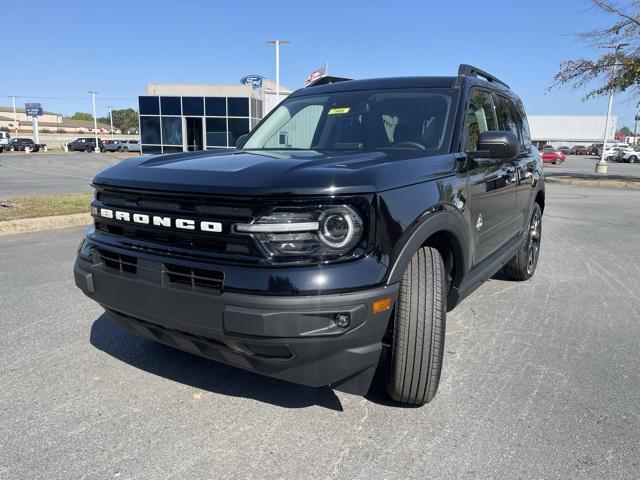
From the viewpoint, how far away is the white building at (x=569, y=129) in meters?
88.5

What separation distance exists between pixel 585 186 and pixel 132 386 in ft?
68.4

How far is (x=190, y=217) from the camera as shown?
7.91ft

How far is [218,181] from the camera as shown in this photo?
2354mm

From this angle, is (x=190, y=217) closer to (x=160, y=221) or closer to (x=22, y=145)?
(x=160, y=221)

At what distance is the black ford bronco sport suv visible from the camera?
7.30 ft

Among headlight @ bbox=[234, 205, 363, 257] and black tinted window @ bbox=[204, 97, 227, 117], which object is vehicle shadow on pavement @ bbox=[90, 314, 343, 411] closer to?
headlight @ bbox=[234, 205, 363, 257]

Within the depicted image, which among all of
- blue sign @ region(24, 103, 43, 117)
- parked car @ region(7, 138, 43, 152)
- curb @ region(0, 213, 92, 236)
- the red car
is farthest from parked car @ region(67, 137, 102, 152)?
curb @ region(0, 213, 92, 236)

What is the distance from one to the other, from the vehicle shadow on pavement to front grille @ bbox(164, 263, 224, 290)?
928 millimetres

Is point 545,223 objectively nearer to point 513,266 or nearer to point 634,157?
point 513,266

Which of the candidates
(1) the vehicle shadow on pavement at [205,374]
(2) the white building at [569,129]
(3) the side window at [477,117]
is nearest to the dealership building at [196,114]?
(3) the side window at [477,117]

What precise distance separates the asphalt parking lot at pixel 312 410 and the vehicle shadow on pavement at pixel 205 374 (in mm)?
13

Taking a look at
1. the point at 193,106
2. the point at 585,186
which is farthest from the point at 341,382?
the point at 193,106

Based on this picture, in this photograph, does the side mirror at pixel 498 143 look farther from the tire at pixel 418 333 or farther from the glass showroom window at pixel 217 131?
the glass showroom window at pixel 217 131

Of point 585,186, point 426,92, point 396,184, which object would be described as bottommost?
point 585,186
